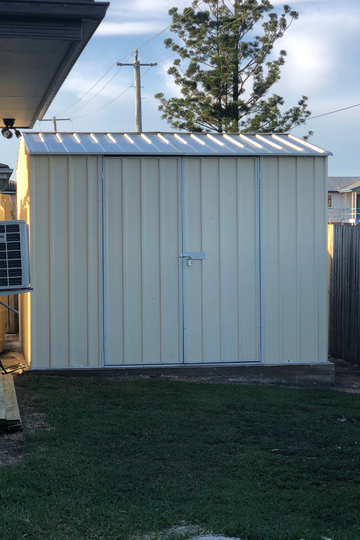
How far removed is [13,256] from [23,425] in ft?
5.86

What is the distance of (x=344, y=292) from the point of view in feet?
28.0

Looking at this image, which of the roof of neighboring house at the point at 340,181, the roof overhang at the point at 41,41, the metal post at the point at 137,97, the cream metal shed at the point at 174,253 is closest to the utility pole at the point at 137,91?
the metal post at the point at 137,97

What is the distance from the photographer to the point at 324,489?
3734mm

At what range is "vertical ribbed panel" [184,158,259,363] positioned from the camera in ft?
22.9

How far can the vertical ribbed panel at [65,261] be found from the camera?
6.77m

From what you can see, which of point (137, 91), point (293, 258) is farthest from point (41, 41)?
point (137, 91)

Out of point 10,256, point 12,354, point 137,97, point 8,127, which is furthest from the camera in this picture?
point 137,97

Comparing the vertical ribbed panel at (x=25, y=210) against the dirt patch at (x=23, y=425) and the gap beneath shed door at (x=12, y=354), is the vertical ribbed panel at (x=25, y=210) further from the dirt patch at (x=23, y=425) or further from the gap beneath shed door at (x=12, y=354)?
the dirt patch at (x=23, y=425)

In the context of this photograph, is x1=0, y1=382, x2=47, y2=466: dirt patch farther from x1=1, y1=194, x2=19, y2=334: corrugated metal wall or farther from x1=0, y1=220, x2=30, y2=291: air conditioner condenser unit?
x1=1, y1=194, x2=19, y2=334: corrugated metal wall

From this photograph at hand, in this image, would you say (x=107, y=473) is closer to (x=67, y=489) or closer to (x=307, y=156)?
(x=67, y=489)

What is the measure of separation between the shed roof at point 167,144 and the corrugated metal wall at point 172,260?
109 mm

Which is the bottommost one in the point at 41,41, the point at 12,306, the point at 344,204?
the point at 12,306

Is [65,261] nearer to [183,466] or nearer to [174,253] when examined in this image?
[174,253]

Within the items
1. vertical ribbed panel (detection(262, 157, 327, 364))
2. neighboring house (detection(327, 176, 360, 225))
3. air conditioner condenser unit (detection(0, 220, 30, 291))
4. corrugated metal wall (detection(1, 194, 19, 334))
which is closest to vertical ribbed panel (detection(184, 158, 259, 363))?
vertical ribbed panel (detection(262, 157, 327, 364))
